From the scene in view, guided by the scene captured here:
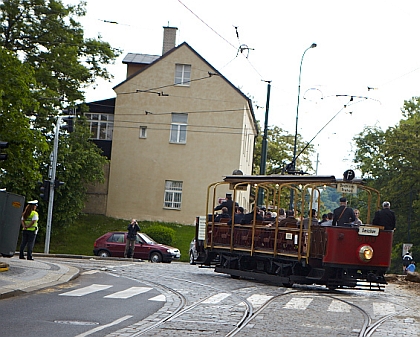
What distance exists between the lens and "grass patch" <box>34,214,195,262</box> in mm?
43844

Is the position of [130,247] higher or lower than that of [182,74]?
lower

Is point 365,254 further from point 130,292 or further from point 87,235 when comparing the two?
point 87,235

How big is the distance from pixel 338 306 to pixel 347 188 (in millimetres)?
4775

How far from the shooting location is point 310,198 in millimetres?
19234

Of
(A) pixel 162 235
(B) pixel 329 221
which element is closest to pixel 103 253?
(A) pixel 162 235

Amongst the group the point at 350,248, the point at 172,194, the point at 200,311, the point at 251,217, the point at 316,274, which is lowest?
the point at 200,311

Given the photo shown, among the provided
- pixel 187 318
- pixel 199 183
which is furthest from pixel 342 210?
pixel 199 183

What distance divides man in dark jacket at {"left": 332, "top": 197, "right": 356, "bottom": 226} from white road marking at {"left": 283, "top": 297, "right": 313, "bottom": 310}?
3.31 metres

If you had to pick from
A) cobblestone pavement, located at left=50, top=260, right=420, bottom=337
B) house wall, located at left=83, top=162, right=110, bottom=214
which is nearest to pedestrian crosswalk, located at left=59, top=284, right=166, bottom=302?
cobblestone pavement, located at left=50, top=260, right=420, bottom=337

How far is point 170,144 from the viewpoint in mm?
51750

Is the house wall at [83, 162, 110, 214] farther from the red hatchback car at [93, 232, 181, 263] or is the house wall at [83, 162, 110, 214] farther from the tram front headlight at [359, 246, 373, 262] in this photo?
the tram front headlight at [359, 246, 373, 262]

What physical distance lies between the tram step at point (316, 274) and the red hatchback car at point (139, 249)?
17417 mm

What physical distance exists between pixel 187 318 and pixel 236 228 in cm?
1032

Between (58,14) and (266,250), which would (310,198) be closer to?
(266,250)
